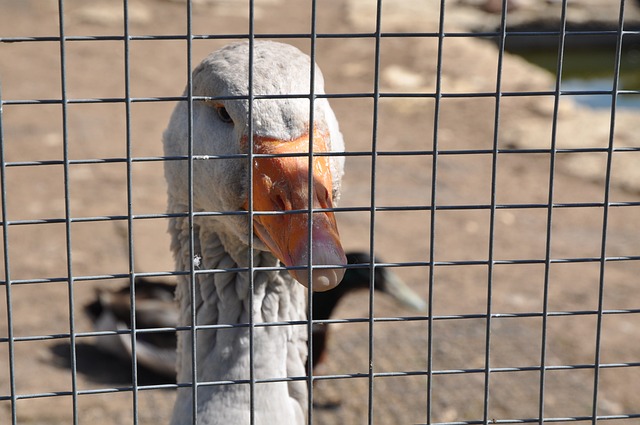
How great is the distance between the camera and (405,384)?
449 centimetres

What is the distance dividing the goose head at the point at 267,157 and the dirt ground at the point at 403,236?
0.87ft

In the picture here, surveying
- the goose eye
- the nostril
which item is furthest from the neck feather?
the nostril

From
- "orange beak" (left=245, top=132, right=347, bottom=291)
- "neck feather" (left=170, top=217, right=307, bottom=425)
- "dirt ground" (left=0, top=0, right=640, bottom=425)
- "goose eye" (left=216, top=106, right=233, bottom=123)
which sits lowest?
"dirt ground" (left=0, top=0, right=640, bottom=425)

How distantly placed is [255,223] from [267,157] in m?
0.29

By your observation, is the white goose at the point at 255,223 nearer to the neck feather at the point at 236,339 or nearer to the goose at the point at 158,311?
the neck feather at the point at 236,339

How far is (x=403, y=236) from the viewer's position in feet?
21.2

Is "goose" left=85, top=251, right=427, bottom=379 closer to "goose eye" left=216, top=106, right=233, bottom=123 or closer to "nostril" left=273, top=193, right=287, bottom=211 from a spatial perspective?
"goose eye" left=216, top=106, right=233, bottom=123

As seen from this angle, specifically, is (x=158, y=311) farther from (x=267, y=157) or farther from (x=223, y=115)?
(x=267, y=157)

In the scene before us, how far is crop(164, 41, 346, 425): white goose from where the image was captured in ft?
6.41

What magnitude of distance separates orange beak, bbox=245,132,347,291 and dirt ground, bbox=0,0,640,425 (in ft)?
0.82

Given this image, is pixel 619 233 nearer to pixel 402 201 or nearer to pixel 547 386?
pixel 402 201

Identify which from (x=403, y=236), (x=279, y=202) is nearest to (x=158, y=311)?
(x=403, y=236)

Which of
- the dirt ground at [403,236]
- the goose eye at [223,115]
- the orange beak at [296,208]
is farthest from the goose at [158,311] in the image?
the orange beak at [296,208]

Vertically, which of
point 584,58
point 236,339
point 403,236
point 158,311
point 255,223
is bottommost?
point 403,236
